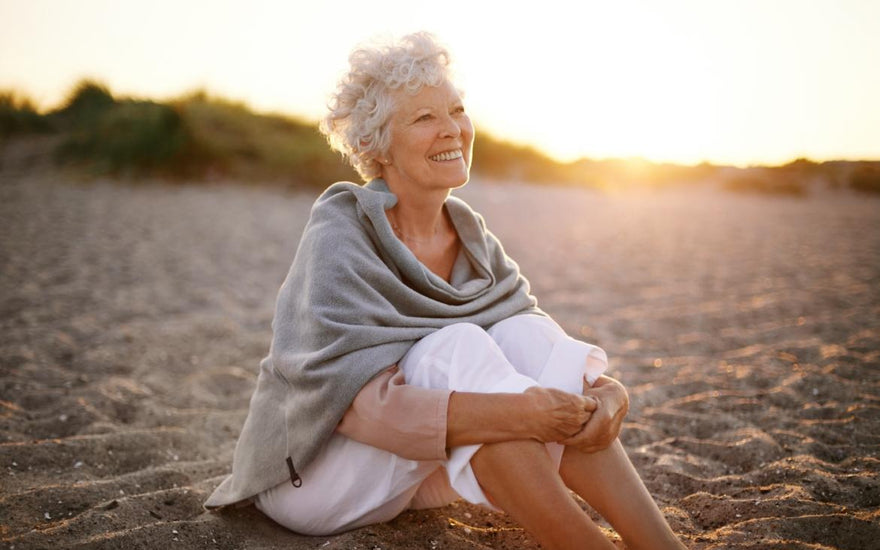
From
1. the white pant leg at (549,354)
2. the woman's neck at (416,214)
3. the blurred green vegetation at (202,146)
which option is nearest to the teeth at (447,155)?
the woman's neck at (416,214)

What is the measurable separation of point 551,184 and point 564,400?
16041mm

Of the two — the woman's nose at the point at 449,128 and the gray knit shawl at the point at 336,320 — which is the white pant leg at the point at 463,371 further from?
the woman's nose at the point at 449,128

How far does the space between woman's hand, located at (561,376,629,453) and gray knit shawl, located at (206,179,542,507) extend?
1.73 feet

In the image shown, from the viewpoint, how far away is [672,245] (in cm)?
896

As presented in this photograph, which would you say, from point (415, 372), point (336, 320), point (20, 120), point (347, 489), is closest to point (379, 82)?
point (336, 320)

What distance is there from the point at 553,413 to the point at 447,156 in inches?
39.7

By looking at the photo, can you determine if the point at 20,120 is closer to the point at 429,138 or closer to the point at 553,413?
the point at 429,138

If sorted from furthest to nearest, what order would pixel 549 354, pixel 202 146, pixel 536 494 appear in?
pixel 202 146 → pixel 549 354 → pixel 536 494

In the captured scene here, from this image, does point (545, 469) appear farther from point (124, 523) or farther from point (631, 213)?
point (631, 213)

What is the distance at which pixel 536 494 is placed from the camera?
5.83 ft

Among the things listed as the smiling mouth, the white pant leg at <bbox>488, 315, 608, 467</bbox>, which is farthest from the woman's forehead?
the white pant leg at <bbox>488, 315, 608, 467</bbox>

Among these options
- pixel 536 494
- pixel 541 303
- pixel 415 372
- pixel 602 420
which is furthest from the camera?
pixel 541 303

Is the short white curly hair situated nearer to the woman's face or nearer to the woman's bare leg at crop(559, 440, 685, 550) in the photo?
the woman's face

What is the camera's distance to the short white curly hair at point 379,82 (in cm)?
229
